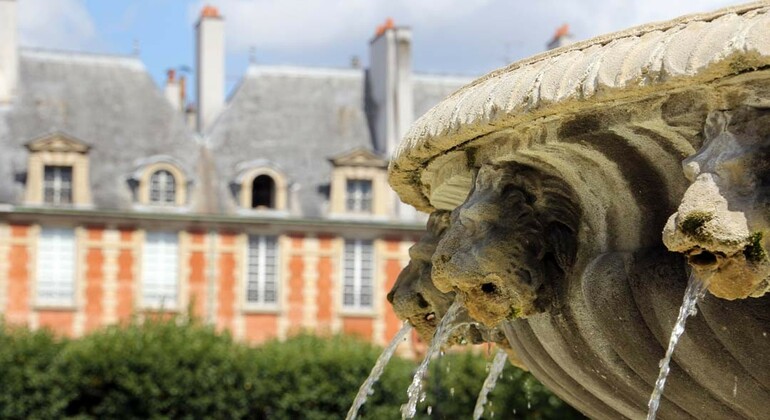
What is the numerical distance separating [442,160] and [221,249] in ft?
82.5

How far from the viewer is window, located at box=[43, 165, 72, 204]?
94.8 feet

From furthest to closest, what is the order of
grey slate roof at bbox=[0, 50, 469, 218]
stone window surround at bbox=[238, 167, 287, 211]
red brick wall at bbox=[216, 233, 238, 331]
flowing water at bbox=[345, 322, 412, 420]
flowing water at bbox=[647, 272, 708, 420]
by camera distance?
stone window surround at bbox=[238, 167, 287, 211], grey slate roof at bbox=[0, 50, 469, 218], red brick wall at bbox=[216, 233, 238, 331], flowing water at bbox=[345, 322, 412, 420], flowing water at bbox=[647, 272, 708, 420]

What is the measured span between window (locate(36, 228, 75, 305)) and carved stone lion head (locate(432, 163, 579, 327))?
82.1 feet

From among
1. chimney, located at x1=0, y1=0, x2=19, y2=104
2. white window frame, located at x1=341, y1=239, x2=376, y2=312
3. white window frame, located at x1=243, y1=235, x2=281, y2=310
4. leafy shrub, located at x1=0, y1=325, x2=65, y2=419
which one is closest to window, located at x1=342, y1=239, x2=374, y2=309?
white window frame, located at x1=341, y1=239, x2=376, y2=312

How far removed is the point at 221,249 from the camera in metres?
29.3

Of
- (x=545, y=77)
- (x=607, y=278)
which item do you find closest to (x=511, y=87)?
(x=545, y=77)

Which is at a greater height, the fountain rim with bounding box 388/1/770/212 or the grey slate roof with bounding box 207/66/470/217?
the grey slate roof with bounding box 207/66/470/217

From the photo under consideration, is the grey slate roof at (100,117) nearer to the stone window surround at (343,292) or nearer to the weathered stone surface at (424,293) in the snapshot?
the stone window surround at (343,292)

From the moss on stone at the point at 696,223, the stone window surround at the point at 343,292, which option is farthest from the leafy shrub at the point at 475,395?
the moss on stone at the point at 696,223

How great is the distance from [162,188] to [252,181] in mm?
1789

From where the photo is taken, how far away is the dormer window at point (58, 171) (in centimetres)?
2864

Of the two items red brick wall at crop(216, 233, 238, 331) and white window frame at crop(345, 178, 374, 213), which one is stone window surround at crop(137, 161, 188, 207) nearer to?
red brick wall at crop(216, 233, 238, 331)

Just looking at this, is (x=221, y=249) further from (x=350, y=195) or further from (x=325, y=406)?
(x=325, y=406)

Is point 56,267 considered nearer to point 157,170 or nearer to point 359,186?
point 157,170
